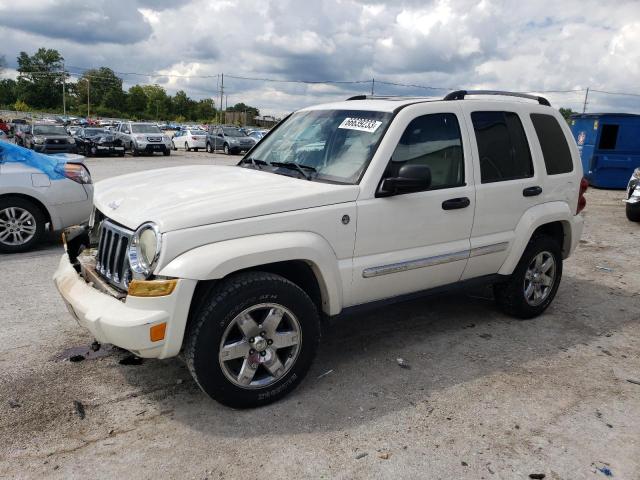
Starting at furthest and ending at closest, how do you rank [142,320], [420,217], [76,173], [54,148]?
[54,148], [76,173], [420,217], [142,320]

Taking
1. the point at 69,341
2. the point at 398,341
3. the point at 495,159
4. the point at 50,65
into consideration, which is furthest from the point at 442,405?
the point at 50,65

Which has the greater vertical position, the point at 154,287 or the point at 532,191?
the point at 532,191

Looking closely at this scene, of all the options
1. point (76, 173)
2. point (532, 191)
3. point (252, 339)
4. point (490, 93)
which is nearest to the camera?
point (252, 339)

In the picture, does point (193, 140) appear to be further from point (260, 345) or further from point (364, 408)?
point (364, 408)

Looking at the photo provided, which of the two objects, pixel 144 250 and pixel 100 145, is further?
pixel 100 145

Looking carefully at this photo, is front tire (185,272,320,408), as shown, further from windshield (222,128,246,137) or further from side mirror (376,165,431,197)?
windshield (222,128,246,137)

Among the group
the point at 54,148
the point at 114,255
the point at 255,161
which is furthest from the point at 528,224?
the point at 54,148

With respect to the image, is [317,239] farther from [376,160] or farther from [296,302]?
[376,160]

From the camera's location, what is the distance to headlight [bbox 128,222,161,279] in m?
2.90

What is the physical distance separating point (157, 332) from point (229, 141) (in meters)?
27.8

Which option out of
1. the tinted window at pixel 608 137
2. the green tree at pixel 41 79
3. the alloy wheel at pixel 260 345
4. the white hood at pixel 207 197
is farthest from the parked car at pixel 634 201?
the green tree at pixel 41 79

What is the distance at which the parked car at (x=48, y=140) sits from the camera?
23609mm

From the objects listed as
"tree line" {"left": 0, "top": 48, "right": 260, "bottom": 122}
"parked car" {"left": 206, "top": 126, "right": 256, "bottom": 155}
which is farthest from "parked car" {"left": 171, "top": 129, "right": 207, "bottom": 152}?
"tree line" {"left": 0, "top": 48, "right": 260, "bottom": 122}

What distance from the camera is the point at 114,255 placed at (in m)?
3.26
